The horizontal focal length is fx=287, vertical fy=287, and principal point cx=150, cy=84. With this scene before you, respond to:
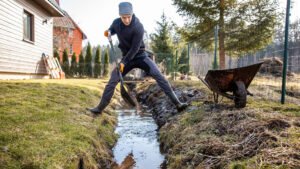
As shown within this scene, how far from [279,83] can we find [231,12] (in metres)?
9.98

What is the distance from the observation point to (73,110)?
486cm

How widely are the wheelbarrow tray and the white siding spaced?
6939 mm

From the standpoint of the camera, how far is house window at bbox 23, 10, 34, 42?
11.1m

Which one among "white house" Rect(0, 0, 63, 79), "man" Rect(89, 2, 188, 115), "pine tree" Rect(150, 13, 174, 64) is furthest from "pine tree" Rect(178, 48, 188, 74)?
"pine tree" Rect(150, 13, 174, 64)

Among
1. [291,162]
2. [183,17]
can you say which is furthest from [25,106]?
[183,17]

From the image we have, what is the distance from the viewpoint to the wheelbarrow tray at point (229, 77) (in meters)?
4.07

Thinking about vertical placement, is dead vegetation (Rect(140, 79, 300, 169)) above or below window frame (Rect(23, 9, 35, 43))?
below

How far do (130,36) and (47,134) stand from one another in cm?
216

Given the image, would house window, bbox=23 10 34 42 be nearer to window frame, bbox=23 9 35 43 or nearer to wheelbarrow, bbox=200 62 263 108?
window frame, bbox=23 9 35 43

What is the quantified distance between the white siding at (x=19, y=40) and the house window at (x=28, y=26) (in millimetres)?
176

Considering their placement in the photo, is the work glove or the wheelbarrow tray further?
the work glove

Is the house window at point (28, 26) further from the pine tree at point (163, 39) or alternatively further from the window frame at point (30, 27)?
the pine tree at point (163, 39)

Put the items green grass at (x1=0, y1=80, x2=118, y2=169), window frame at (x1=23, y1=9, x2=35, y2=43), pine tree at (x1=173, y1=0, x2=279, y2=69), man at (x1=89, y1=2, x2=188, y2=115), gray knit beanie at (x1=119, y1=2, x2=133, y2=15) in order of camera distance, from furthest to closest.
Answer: pine tree at (x1=173, y1=0, x2=279, y2=69), window frame at (x1=23, y1=9, x2=35, y2=43), man at (x1=89, y1=2, x2=188, y2=115), gray knit beanie at (x1=119, y1=2, x2=133, y2=15), green grass at (x1=0, y1=80, x2=118, y2=169)

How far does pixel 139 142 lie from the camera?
4.70m
